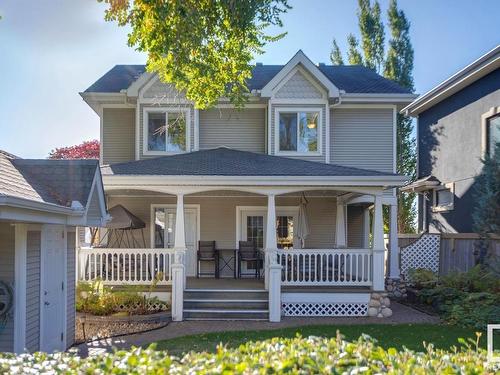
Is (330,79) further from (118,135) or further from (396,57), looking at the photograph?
(396,57)

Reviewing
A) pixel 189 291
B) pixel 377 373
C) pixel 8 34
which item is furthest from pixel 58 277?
pixel 377 373

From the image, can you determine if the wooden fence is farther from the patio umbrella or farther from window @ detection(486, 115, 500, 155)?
the patio umbrella

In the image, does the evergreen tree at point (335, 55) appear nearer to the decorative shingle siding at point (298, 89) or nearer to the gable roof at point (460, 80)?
the gable roof at point (460, 80)

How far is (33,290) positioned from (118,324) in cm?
366

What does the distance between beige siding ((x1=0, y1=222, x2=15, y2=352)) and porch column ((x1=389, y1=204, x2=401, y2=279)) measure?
32.3 ft

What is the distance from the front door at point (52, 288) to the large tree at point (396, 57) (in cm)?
1897

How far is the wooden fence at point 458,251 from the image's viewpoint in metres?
13.7

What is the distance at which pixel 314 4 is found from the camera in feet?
36.6

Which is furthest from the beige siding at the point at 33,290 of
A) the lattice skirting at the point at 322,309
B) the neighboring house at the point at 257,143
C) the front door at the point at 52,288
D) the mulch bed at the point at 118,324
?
the neighboring house at the point at 257,143

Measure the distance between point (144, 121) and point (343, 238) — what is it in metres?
6.91

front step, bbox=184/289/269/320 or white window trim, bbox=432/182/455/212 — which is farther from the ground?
white window trim, bbox=432/182/455/212

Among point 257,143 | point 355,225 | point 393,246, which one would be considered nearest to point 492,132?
point 393,246

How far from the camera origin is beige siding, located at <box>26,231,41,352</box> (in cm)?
653

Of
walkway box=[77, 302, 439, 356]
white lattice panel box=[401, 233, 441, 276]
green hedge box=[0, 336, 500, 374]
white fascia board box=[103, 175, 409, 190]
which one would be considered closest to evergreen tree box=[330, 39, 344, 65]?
white lattice panel box=[401, 233, 441, 276]
